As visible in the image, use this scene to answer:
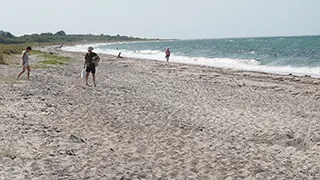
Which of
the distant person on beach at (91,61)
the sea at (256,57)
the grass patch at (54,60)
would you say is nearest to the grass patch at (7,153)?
the distant person on beach at (91,61)

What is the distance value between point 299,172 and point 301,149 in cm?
152

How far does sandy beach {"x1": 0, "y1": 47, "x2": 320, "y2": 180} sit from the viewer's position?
232 inches

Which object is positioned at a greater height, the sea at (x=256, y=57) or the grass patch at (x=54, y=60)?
the sea at (x=256, y=57)

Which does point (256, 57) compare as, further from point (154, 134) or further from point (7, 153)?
point (7, 153)

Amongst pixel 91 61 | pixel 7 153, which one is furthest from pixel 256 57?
pixel 7 153

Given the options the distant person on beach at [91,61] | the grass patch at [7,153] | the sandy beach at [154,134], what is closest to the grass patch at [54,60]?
the distant person on beach at [91,61]

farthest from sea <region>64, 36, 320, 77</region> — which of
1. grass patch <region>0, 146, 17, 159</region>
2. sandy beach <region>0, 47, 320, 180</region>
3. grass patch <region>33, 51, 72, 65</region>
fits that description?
grass patch <region>0, 146, 17, 159</region>

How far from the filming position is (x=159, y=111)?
10.5m

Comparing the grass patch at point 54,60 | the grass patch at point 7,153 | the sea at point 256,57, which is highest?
the sea at point 256,57

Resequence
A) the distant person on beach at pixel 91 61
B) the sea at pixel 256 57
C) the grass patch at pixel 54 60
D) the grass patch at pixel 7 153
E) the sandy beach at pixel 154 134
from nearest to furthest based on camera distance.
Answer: the sandy beach at pixel 154 134 → the grass patch at pixel 7 153 → the distant person on beach at pixel 91 61 → the grass patch at pixel 54 60 → the sea at pixel 256 57

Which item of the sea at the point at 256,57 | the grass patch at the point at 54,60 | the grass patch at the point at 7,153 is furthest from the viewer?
the sea at the point at 256,57

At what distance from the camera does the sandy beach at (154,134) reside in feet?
19.3

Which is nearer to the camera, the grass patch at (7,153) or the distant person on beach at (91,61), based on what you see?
the grass patch at (7,153)

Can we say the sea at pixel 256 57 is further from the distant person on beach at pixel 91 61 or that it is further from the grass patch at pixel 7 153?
the grass patch at pixel 7 153
